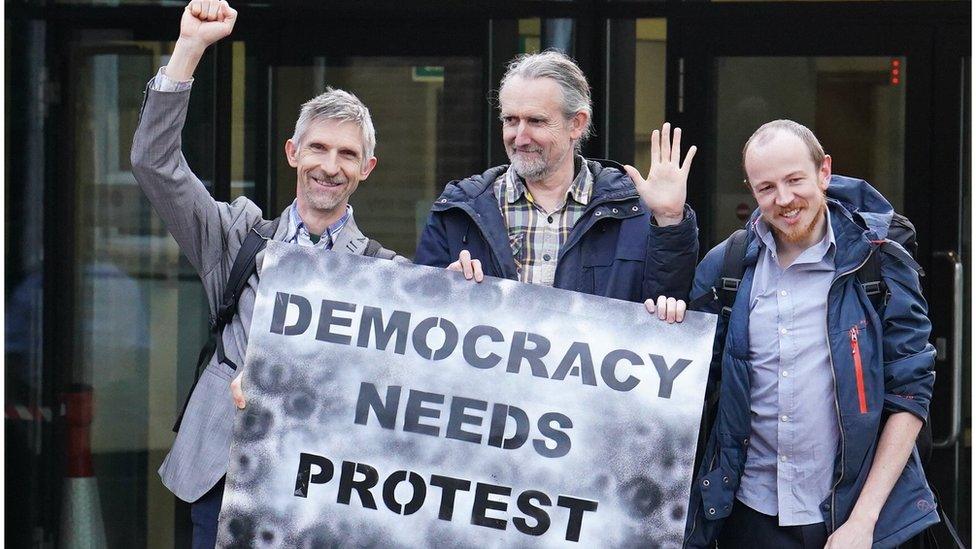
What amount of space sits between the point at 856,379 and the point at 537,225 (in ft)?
2.81

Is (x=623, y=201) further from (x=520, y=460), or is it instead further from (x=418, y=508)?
(x=418, y=508)

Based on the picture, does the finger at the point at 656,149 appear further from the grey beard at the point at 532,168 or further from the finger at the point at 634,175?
the grey beard at the point at 532,168

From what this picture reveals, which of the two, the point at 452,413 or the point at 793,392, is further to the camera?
the point at 452,413

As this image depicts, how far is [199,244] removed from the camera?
335 centimetres

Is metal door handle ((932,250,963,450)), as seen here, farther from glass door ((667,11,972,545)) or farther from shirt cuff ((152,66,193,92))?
shirt cuff ((152,66,193,92))

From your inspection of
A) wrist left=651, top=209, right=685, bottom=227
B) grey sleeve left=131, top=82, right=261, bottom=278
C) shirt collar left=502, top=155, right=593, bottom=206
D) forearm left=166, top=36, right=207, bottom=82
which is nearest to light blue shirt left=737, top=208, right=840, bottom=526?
wrist left=651, top=209, right=685, bottom=227

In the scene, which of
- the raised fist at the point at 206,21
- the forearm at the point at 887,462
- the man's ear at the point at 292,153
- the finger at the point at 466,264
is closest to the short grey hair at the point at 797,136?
the forearm at the point at 887,462

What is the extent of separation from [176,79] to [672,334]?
4.28ft

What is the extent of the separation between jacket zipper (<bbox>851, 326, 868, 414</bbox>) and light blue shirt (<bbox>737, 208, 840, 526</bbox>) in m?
0.06

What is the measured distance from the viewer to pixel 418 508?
326 centimetres

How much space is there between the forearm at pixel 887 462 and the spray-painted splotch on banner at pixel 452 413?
0.41 meters

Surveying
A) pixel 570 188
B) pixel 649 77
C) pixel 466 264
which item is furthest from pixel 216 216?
pixel 649 77

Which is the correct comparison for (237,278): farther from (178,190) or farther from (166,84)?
(166,84)

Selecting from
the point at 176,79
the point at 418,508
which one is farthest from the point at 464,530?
the point at 176,79
